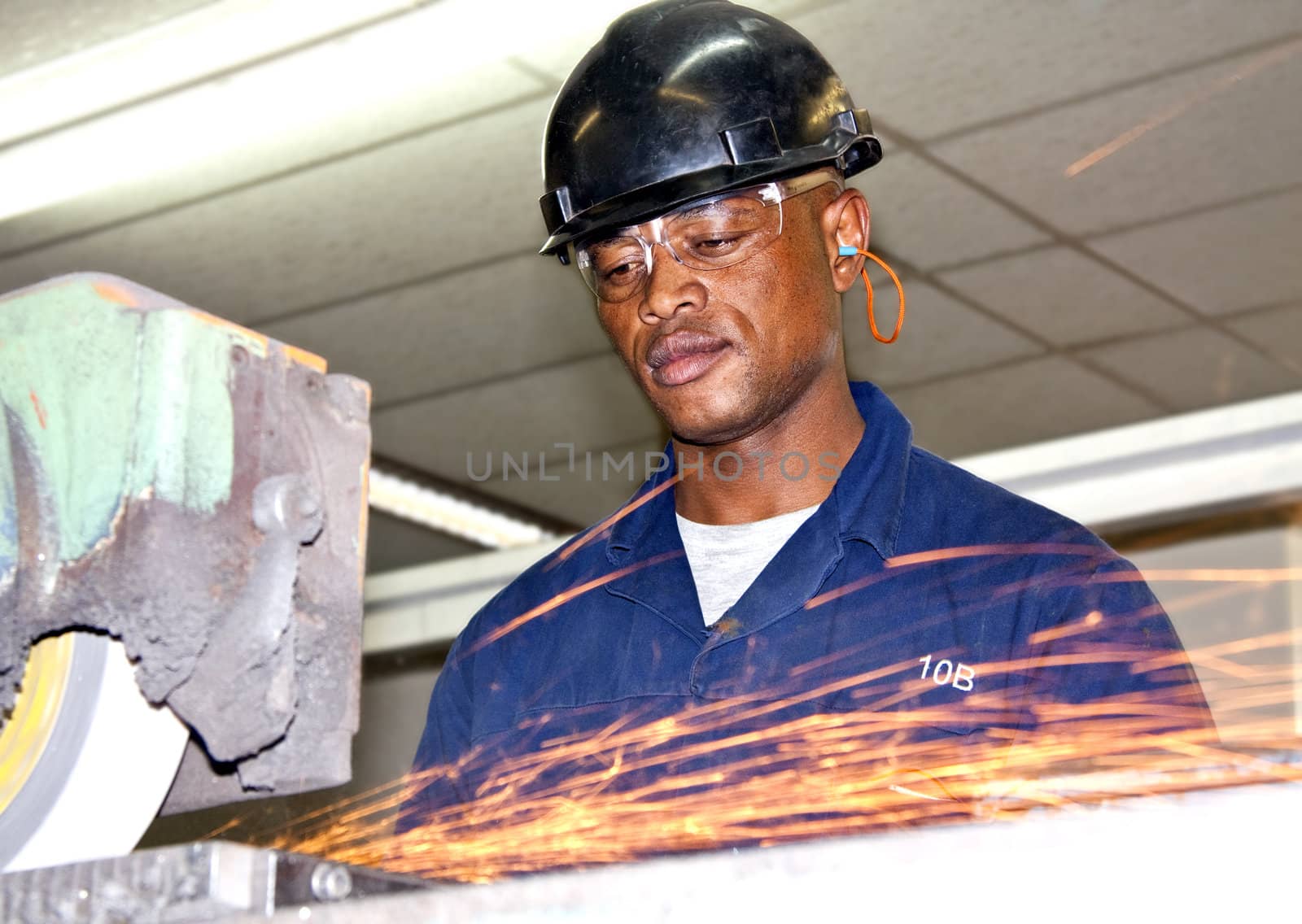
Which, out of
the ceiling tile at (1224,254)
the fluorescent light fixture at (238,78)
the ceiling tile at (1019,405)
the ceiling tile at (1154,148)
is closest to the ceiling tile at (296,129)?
the fluorescent light fixture at (238,78)

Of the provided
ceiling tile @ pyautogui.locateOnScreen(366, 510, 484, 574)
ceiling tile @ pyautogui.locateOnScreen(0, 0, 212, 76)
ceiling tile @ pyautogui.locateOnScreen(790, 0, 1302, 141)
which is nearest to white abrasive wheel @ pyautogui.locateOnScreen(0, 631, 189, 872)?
ceiling tile @ pyautogui.locateOnScreen(0, 0, 212, 76)

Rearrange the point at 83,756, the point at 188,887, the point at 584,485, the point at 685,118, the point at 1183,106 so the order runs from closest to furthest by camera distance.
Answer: the point at 188,887, the point at 83,756, the point at 685,118, the point at 1183,106, the point at 584,485

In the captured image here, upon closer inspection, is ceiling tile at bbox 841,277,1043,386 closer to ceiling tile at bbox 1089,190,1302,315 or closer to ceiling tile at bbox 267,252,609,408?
ceiling tile at bbox 1089,190,1302,315

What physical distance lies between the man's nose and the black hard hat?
55mm

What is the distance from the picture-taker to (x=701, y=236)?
1686mm

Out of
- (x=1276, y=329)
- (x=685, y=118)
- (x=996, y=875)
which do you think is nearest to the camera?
(x=996, y=875)

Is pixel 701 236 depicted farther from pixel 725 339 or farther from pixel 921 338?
pixel 921 338

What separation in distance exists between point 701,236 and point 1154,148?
1788mm

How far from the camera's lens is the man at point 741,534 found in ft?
4.84

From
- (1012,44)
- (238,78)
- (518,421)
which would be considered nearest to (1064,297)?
(1012,44)

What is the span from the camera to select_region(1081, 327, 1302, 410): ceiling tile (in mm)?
4047

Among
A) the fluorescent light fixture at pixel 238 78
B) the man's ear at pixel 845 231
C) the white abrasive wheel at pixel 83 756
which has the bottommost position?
the white abrasive wheel at pixel 83 756

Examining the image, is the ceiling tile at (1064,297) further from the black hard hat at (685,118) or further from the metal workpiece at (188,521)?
the metal workpiece at (188,521)

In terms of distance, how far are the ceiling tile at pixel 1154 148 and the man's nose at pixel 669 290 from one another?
1.62m
